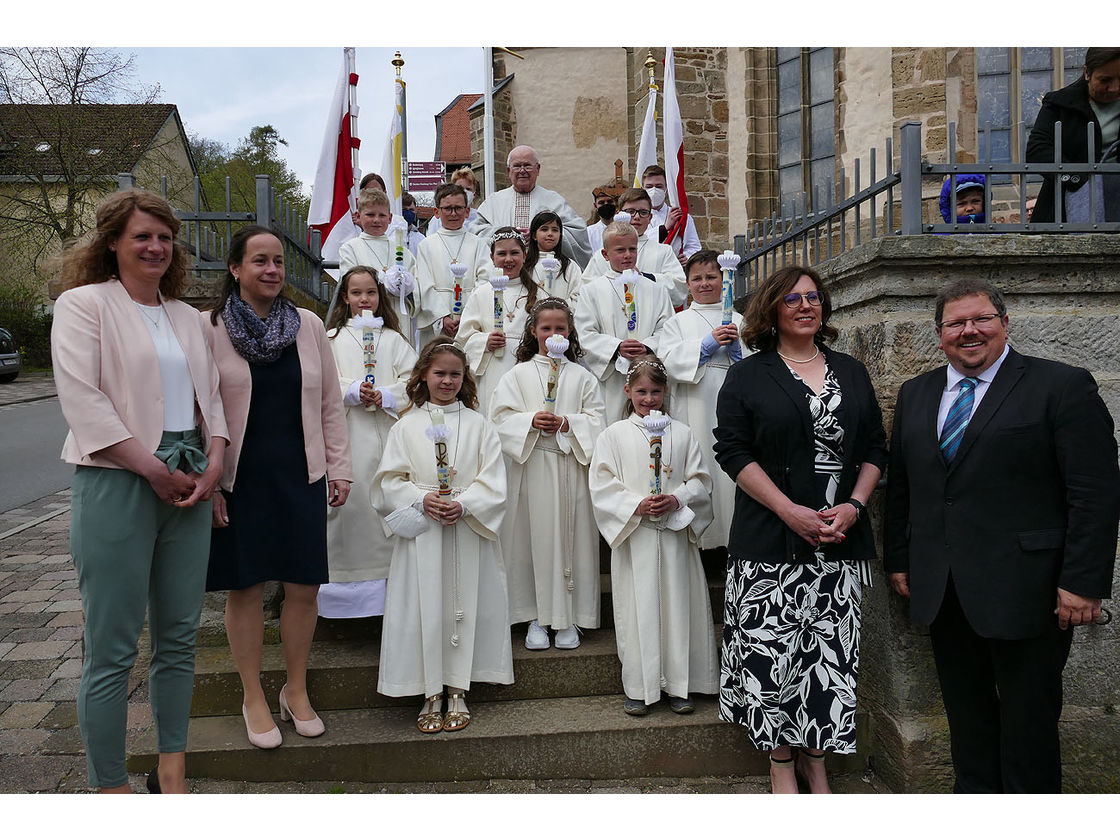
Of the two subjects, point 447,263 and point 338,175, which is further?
point 338,175

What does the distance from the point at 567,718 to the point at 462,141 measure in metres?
38.4

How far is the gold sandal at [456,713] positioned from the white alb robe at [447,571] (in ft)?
0.22

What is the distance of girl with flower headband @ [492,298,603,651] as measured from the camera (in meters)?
4.38

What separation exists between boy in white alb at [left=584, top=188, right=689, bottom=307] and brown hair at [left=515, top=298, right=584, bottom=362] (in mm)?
1287

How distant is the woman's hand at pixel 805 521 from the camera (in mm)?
3168

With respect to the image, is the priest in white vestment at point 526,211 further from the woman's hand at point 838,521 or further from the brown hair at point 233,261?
the woman's hand at point 838,521

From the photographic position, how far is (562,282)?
5.68m

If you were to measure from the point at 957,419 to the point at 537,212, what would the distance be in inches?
179

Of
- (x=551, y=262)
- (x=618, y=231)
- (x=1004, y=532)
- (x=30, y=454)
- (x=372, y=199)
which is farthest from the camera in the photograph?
(x=30, y=454)

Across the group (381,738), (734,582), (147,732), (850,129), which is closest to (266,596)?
(147,732)

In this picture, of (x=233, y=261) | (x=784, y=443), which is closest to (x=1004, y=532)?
(x=784, y=443)

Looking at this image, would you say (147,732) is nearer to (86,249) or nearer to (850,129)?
(86,249)

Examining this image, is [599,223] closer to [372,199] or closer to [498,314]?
[372,199]

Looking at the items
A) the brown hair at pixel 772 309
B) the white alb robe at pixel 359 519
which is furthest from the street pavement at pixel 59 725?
the brown hair at pixel 772 309
